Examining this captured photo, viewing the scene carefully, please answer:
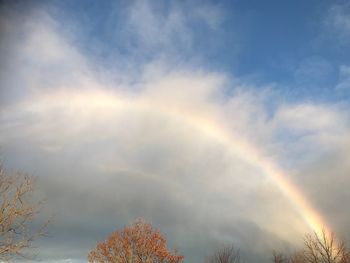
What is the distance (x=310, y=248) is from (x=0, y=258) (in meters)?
51.5

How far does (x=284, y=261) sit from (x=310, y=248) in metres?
52.6

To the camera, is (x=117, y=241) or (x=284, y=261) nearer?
(x=117, y=241)

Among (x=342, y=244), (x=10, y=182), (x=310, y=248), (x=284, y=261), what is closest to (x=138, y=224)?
(x=310, y=248)

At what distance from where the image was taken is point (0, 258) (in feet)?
65.7

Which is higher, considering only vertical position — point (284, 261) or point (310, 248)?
point (284, 261)

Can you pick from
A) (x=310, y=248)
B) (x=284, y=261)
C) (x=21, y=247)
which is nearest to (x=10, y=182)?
(x=21, y=247)

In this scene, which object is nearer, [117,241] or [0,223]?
[0,223]

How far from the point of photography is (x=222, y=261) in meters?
96.9

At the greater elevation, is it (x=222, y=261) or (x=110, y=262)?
(x=222, y=261)

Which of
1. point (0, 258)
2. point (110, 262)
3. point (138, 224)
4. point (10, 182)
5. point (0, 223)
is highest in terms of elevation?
point (138, 224)

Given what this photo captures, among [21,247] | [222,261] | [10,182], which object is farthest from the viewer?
[222,261]

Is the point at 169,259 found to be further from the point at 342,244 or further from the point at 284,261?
the point at 284,261

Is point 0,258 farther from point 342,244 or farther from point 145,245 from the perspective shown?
point 342,244

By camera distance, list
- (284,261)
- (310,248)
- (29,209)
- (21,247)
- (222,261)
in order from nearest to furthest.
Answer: (21,247), (29,209), (310,248), (222,261), (284,261)
